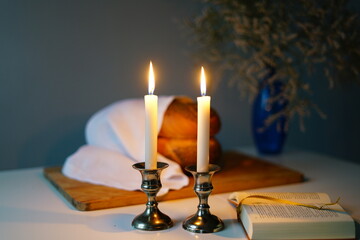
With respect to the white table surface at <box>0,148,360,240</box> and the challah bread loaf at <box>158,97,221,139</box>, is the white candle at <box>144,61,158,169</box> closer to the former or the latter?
the white table surface at <box>0,148,360,240</box>

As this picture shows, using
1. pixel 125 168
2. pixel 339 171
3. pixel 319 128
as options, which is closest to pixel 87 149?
pixel 125 168

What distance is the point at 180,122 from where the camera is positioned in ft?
3.84

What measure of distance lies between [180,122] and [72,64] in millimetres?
Result: 538

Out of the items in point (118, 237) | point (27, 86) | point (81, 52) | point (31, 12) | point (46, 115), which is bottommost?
point (118, 237)

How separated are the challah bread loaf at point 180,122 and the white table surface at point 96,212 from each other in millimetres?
199

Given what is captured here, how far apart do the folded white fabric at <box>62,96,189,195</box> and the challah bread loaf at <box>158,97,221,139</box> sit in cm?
2

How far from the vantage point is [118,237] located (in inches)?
31.9

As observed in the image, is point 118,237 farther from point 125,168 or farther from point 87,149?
point 87,149

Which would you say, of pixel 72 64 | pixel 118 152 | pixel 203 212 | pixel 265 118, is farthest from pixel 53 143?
pixel 203 212

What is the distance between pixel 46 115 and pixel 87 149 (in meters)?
0.31

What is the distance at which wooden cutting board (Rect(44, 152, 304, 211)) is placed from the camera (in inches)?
38.7

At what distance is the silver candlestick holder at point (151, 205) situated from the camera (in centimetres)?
82

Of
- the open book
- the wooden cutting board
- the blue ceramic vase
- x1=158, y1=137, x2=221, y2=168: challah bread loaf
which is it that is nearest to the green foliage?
the blue ceramic vase

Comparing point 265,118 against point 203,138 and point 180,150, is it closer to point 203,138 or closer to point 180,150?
point 180,150
